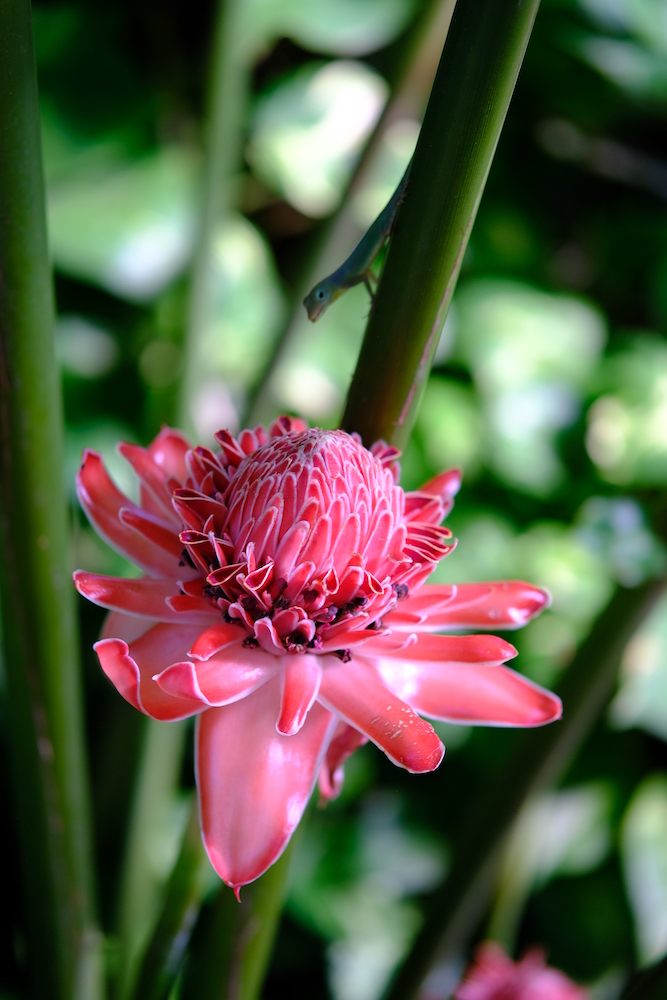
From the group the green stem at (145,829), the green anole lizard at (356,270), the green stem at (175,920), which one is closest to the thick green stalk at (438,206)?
the green anole lizard at (356,270)

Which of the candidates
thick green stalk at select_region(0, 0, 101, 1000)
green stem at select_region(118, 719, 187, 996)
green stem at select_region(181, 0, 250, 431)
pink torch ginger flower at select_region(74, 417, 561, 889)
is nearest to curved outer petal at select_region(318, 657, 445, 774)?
pink torch ginger flower at select_region(74, 417, 561, 889)

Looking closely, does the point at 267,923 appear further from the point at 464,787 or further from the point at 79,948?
the point at 464,787

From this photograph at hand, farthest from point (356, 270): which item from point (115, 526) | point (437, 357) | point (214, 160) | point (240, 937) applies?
point (437, 357)

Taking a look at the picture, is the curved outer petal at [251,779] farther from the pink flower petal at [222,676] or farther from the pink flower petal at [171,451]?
the pink flower petal at [171,451]

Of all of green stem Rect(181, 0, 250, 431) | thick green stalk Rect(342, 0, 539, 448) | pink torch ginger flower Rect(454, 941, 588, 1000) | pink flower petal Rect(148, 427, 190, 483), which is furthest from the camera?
green stem Rect(181, 0, 250, 431)

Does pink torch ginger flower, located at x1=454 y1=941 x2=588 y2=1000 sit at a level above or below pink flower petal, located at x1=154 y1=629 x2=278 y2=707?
below

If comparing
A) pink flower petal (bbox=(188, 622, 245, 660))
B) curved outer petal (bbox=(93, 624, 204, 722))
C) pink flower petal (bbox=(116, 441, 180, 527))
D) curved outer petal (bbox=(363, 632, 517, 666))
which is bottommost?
curved outer petal (bbox=(93, 624, 204, 722))

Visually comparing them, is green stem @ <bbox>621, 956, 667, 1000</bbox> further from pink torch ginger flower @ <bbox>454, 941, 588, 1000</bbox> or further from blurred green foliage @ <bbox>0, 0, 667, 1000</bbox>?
blurred green foliage @ <bbox>0, 0, 667, 1000</bbox>

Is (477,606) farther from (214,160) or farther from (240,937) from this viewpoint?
(214,160)
